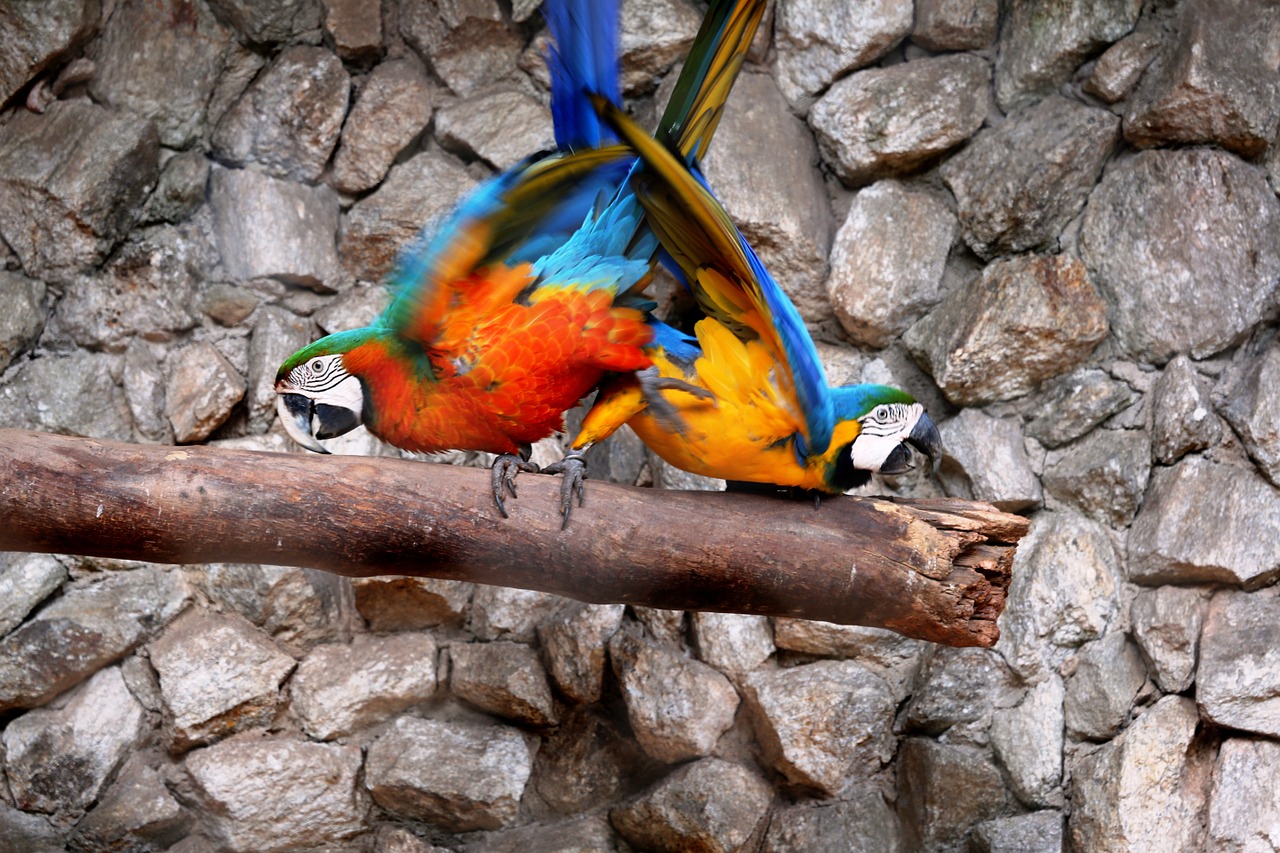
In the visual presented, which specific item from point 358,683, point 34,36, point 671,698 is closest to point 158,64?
point 34,36

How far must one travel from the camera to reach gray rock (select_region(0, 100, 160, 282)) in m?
2.19

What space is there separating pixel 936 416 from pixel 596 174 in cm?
109

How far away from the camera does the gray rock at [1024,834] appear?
2.06 metres

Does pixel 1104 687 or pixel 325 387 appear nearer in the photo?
pixel 325 387

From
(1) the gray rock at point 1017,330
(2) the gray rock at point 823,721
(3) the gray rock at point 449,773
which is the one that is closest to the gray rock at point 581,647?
(3) the gray rock at point 449,773

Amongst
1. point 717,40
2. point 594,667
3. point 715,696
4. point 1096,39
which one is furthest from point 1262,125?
point 594,667

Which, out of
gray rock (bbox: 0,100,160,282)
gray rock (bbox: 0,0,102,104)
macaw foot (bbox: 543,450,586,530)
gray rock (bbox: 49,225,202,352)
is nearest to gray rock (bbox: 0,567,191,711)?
gray rock (bbox: 49,225,202,352)

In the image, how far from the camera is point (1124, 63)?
2162 mm

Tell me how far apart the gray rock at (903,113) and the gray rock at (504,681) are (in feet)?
4.17

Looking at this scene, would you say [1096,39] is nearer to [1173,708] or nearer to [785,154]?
[785,154]

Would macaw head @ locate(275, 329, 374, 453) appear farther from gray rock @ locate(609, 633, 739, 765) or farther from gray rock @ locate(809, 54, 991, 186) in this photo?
gray rock @ locate(809, 54, 991, 186)

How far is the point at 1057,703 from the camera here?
2.12 metres

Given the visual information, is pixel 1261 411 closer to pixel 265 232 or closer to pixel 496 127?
pixel 496 127

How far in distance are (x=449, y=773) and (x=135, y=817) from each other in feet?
2.00
